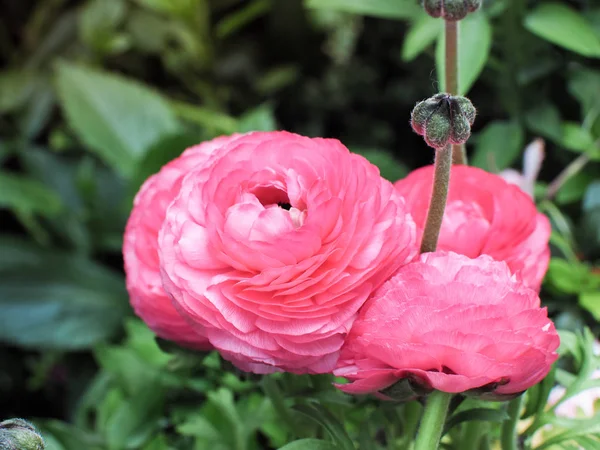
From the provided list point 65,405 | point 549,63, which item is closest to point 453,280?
point 549,63

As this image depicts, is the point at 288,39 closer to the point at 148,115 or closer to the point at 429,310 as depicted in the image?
the point at 148,115

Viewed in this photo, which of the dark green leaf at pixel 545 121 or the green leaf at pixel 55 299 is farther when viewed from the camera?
the green leaf at pixel 55 299

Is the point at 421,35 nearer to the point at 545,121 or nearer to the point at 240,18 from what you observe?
the point at 545,121

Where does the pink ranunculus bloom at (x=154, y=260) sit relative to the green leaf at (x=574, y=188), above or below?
above

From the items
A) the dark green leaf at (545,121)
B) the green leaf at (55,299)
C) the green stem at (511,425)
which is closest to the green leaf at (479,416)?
the green stem at (511,425)

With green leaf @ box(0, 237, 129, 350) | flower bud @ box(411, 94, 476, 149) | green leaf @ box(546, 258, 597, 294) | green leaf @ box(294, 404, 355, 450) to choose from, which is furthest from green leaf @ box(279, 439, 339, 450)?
green leaf @ box(0, 237, 129, 350)

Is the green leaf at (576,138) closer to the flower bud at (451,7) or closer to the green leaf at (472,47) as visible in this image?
the green leaf at (472,47)

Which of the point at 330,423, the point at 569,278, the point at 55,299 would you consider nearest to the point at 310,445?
the point at 330,423
